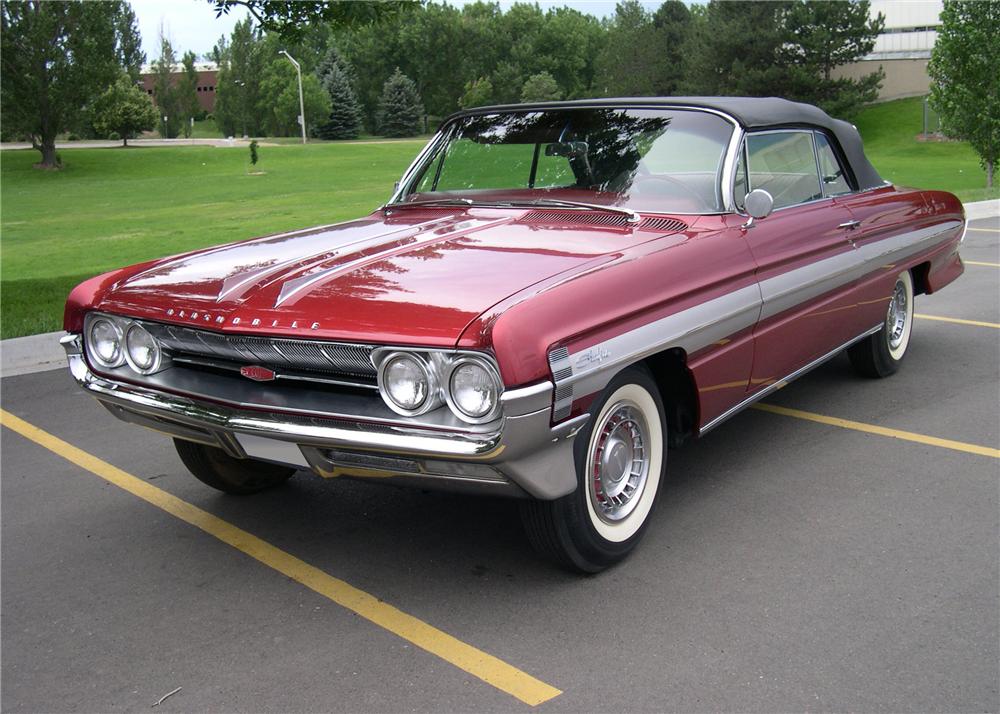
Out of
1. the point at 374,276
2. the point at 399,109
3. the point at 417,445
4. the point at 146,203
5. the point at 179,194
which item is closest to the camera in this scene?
the point at 417,445

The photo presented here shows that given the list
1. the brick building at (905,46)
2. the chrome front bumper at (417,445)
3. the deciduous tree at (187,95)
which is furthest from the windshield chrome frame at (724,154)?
the deciduous tree at (187,95)

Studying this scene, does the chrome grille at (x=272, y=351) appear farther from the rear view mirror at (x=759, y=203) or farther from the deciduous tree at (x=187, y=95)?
the deciduous tree at (x=187, y=95)

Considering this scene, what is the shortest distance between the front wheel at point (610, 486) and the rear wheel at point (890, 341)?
2624 millimetres

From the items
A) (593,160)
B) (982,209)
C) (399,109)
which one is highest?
(399,109)

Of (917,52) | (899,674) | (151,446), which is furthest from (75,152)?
(899,674)

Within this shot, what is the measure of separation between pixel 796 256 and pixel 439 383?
231cm

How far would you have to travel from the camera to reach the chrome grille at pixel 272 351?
3259 millimetres

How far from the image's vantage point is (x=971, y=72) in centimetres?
1969

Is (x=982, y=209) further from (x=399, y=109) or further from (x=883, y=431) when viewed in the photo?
(x=399, y=109)

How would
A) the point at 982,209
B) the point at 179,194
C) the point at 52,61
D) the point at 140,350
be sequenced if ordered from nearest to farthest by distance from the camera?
the point at 140,350 < the point at 982,209 < the point at 179,194 < the point at 52,61

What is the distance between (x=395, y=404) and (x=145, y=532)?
1739 mm

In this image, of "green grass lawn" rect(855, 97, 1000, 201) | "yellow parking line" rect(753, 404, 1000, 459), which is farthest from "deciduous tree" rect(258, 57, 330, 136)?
"yellow parking line" rect(753, 404, 1000, 459)

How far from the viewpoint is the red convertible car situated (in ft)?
10.4

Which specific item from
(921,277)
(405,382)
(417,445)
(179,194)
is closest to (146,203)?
(179,194)
